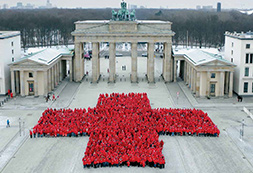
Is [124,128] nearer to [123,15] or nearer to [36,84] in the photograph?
[36,84]

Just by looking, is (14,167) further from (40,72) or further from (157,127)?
(40,72)

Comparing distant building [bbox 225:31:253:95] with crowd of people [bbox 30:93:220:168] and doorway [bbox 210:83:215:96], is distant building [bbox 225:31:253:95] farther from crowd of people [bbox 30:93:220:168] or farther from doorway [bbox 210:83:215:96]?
crowd of people [bbox 30:93:220:168]

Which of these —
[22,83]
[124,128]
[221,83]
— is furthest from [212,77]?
[22,83]

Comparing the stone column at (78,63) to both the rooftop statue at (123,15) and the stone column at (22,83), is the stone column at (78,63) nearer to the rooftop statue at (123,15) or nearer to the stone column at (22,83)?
the rooftop statue at (123,15)

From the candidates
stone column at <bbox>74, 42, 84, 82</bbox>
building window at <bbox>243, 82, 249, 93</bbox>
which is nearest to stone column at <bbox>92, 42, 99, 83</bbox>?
stone column at <bbox>74, 42, 84, 82</bbox>

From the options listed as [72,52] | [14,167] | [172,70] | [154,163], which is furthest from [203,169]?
[72,52]
